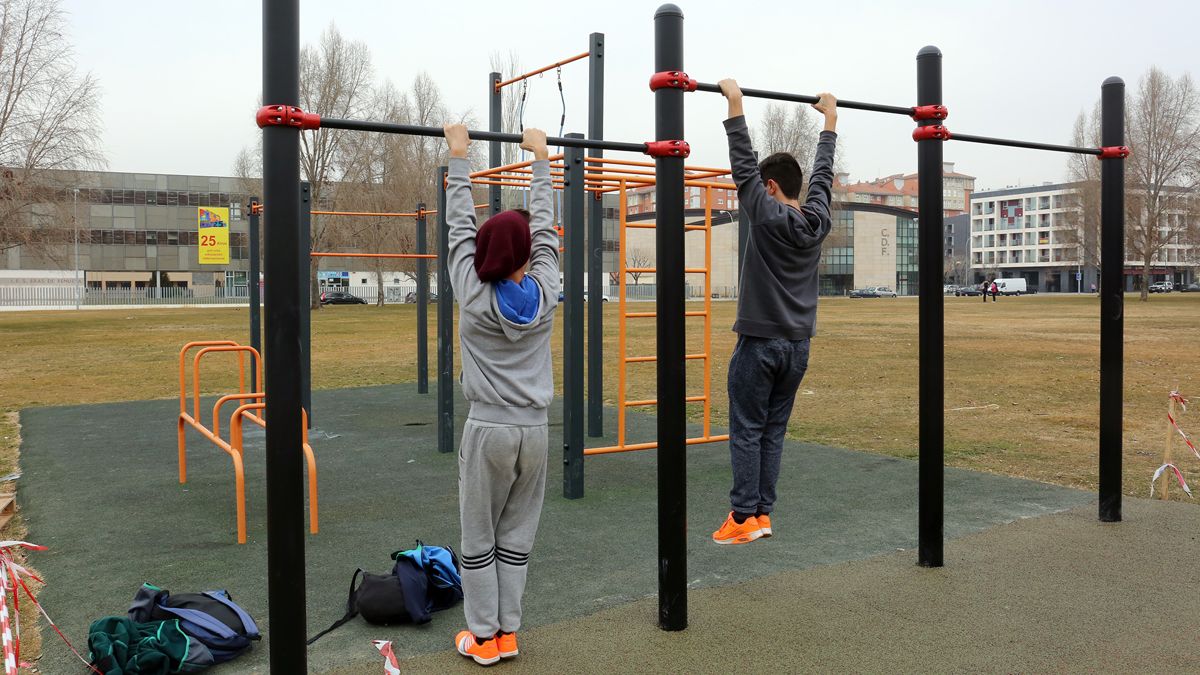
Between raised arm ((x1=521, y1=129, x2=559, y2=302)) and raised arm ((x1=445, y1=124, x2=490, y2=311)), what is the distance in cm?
21

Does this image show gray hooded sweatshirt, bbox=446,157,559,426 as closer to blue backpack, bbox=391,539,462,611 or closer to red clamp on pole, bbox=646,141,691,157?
red clamp on pole, bbox=646,141,691,157

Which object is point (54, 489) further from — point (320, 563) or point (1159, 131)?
point (1159, 131)

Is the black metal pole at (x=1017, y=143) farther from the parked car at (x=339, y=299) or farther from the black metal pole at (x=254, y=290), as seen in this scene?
the parked car at (x=339, y=299)

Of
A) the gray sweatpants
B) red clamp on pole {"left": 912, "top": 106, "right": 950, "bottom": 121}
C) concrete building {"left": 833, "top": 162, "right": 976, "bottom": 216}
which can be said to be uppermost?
concrete building {"left": 833, "top": 162, "right": 976, "bottom": 216}

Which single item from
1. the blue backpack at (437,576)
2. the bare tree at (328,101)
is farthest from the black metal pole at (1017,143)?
the bare tree at (328,101)

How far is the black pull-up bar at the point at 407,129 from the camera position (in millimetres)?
2502

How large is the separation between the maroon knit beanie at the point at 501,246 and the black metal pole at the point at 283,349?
0.58 m

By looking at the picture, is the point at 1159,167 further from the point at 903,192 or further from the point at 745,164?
the point at 903,192

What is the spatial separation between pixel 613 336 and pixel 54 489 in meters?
19.4

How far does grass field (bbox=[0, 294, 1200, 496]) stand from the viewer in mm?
7680

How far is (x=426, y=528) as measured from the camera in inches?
194

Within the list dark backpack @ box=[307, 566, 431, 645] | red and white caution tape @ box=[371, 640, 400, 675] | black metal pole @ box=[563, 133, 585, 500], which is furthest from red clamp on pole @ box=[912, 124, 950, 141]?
red and white caution tape @ box=[371, 640, 400, 675]

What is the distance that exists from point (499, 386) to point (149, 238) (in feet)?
229

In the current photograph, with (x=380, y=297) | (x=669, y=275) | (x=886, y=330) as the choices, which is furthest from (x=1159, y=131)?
(x=669, y=275)
